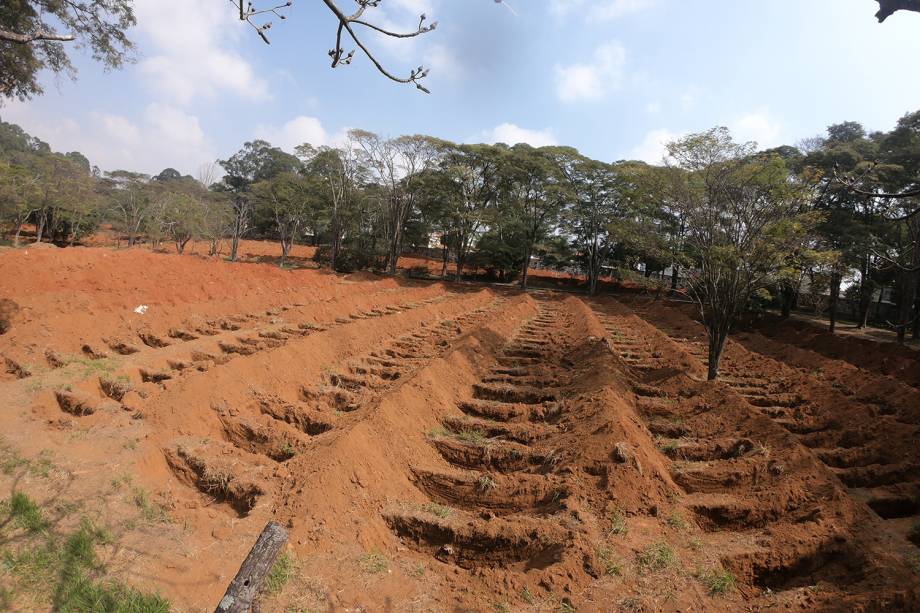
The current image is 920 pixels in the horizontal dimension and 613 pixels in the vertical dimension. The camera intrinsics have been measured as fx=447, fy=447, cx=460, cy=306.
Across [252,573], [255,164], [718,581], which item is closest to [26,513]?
[252,573]

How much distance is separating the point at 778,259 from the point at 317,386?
908 cm

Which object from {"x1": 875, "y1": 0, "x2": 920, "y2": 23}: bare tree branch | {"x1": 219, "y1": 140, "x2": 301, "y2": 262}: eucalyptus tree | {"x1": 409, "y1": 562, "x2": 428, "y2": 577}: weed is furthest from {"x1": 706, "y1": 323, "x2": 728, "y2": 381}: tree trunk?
{"x1": 219, "y1": 140, "x2": 301, "y2": 262}: eucalyptus tree

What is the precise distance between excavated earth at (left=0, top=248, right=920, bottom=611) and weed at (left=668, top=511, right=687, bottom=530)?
0.08ft

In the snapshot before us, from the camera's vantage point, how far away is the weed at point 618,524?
4480 millimetres

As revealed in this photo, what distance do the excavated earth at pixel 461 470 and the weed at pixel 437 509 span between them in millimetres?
92

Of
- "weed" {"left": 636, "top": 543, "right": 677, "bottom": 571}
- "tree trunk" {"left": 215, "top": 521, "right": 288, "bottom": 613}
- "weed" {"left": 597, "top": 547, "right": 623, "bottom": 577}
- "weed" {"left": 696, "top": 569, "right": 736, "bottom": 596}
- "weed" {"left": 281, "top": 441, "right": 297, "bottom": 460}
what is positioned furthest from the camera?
"weed" {"left": 281, "top": 441, "right": 297, "bottom": 460}

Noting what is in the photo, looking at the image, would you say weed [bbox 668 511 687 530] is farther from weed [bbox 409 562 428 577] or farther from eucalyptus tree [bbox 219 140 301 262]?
eucalyptus tree [bbox 219 140 301 262]

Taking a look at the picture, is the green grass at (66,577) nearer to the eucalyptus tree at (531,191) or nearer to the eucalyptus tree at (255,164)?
the eucalyptus tree at (531,191)

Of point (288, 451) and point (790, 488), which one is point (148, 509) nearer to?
point (288, 451)

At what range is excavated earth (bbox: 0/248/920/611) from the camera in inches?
152

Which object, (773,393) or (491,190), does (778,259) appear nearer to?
(773,393)

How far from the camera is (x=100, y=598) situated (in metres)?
3.35

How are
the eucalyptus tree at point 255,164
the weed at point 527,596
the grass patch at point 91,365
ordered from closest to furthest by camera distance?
the weed at point 527,596 → the grass patch at point 91,365 → the eucalyptus tree at point 255,164

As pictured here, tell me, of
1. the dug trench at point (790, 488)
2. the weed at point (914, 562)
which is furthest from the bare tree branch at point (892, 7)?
the weed at point (914, 562)
